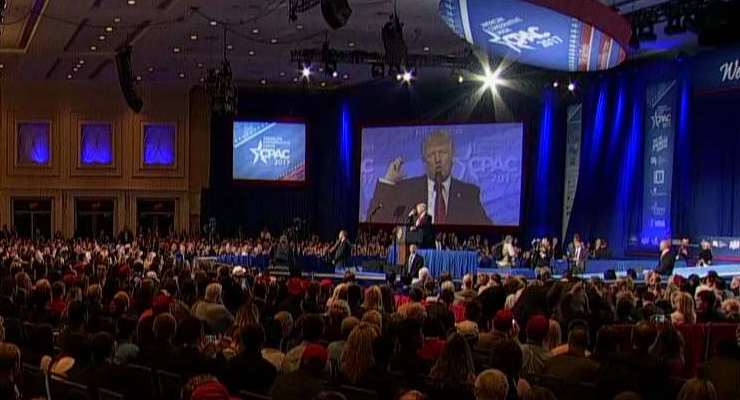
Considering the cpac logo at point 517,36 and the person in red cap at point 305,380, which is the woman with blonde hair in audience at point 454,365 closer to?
the person in red cap at point 305,380

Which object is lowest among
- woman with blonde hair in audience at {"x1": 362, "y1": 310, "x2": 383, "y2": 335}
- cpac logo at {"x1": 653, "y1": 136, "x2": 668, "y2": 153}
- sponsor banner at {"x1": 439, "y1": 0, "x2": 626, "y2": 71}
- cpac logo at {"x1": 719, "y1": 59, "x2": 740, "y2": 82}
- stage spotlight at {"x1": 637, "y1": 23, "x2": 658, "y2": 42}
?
woman with blonde hair in audience at {"x1": 362, "y1": 310, "x2": 383, "y2": 335}

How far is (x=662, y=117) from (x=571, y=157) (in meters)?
3.24

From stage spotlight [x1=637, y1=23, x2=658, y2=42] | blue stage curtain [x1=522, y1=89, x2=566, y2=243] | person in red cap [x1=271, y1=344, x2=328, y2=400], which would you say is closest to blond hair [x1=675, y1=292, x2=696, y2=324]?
person in red cap [x1=271, y1=344, x2=328, y2=400]

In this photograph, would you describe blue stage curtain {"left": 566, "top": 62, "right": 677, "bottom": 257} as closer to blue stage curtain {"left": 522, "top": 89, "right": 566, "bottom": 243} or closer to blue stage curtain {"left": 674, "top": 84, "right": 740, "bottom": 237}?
blue stage curtain {"left": 522, "top": 89, "right": 566, "bottom": 243}

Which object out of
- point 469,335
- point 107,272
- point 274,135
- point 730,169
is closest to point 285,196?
point 274,135

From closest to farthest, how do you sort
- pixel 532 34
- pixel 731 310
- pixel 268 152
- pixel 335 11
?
pixel 532 34
pixel 731 310
pixel 335 11
pixel 268 152

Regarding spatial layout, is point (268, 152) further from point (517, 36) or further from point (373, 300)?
point (517, 36)

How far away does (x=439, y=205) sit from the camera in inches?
1048

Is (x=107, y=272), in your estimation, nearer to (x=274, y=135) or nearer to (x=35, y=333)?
(x=35, y=333)

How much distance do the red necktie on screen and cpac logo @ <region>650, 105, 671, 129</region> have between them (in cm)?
716

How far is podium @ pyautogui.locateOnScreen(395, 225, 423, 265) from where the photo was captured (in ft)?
59.8

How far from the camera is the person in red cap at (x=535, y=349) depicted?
598cm

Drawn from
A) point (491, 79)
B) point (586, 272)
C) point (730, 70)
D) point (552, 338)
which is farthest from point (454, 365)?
point (491, 79)

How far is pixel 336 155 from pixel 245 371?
24.8m
